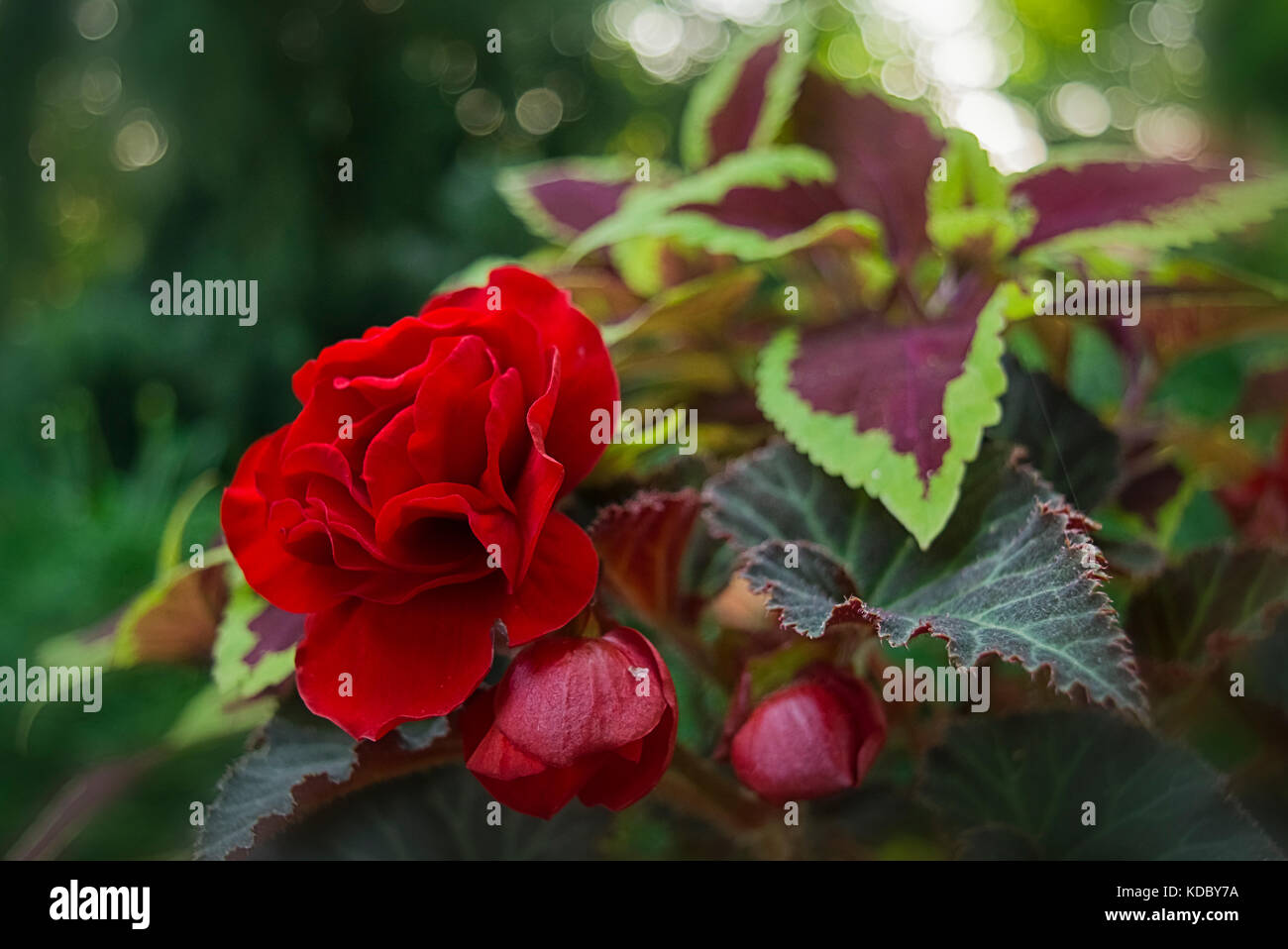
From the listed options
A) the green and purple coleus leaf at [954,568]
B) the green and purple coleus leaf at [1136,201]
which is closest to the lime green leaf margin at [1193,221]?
the green and purple coleus leaf at [1136,201]

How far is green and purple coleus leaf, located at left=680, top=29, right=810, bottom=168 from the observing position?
572 millimetres

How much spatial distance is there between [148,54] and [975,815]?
95cm

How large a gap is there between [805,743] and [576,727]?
9 cm

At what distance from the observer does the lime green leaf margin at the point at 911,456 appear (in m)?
0.35

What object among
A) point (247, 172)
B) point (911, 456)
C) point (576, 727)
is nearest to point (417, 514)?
point (576, 727)

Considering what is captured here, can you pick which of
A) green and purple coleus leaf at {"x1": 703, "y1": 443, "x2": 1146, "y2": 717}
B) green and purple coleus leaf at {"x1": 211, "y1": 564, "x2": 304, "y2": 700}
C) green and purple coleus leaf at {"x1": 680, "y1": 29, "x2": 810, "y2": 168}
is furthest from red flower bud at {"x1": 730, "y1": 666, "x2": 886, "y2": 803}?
green and purple coleus leaf at {"x1": 680, "y1": 29, "x2": 810, "y2": 168}

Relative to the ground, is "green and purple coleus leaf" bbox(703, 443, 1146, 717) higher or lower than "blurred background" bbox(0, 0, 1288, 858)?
lower

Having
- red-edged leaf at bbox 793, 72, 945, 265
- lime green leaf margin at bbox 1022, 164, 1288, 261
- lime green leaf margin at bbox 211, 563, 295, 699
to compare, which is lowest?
lime green leaf margin at bbox 211, 563, 295, 699

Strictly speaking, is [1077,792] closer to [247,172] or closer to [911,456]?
[911,456]

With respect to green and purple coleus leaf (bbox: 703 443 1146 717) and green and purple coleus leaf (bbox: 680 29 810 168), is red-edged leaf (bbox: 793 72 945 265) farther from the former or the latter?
→ green and purple coleus leaf (bbox: 703 443 1146 717)

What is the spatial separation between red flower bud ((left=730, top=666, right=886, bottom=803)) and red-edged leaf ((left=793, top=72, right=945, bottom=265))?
0.88 feet

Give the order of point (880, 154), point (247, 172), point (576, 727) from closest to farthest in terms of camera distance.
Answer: point (576, 727) < point (880, 154) < point (247, 172)

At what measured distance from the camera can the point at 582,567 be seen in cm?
32

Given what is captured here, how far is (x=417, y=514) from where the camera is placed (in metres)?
0.30
